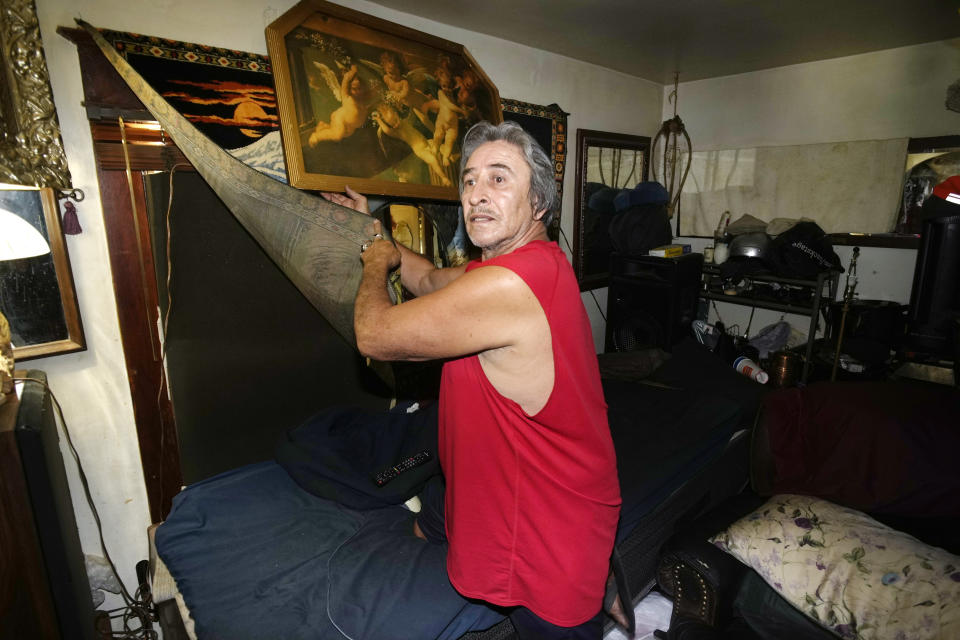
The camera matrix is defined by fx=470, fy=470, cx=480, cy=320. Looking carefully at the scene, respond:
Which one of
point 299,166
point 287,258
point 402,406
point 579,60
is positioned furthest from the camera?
point 579,60

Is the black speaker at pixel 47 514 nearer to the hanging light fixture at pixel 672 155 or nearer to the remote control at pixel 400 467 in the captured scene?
the remote control at pixel 400 467

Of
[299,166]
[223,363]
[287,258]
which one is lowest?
[223,363]

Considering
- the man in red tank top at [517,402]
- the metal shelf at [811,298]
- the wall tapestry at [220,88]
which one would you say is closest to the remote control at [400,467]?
the man in red tank top at [517,402]

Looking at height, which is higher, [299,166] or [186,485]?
[299,166]

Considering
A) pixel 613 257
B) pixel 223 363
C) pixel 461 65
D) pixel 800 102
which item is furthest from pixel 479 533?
pixel 800 102

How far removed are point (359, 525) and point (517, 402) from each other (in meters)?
0.96

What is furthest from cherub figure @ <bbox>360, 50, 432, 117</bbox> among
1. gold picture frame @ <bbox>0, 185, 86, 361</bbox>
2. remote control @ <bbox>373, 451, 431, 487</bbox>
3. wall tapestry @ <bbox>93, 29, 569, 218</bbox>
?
remote control @ <bbox>373, 451, 431, 487</bbox>

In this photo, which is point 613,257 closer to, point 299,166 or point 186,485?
point 299,166

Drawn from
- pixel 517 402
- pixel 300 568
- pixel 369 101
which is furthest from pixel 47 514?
pixel 369 101

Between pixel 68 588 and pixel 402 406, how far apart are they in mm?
1289

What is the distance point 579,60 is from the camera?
338 cm

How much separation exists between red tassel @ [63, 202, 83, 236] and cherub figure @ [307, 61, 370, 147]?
857mm

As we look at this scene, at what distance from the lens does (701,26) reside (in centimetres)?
269

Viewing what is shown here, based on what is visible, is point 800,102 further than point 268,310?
Yes
